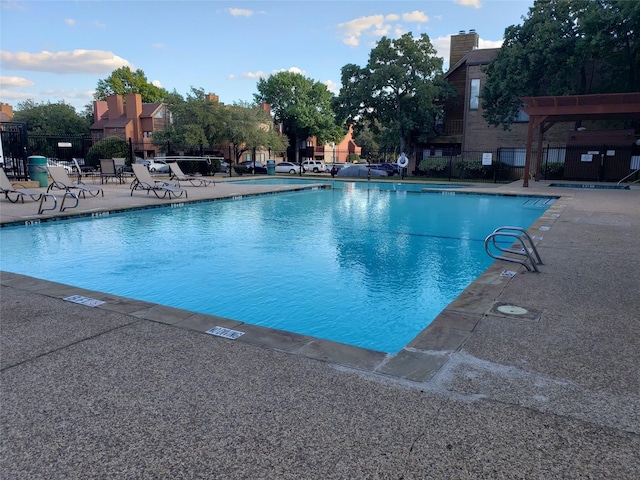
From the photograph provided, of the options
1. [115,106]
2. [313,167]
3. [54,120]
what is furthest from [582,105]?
[54,120]

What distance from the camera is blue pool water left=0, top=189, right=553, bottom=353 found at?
5.78 metres

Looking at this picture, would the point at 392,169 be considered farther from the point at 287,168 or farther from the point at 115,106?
the point at 115,106

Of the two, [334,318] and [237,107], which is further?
[237,107]

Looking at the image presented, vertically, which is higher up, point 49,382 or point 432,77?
point 432,77

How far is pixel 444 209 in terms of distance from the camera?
1508 centimetres

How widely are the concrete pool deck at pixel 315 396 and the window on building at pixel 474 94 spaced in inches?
1076

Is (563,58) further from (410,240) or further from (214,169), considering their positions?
(214,169)

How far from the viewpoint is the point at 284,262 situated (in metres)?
7.99

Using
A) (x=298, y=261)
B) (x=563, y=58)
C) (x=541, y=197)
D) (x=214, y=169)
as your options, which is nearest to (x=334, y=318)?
(x=298, y=261)

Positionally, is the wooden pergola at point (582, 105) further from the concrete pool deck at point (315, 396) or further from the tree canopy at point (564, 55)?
the concrete pool deck at point (315, 396)

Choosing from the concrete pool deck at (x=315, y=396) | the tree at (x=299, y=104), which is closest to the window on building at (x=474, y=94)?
the tree at (x=299, y=104)

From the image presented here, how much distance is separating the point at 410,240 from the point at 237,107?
2887cm

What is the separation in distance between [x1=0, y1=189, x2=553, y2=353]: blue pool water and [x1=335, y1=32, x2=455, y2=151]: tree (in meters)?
17.2

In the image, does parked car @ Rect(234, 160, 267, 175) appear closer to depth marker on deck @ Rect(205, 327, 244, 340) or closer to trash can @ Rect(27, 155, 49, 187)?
trash can @ Rect(27, 155, 49, 187)
